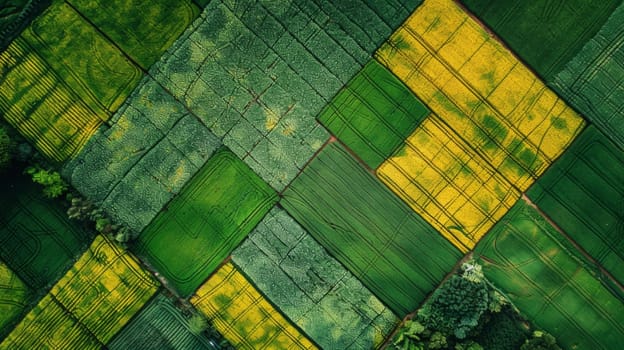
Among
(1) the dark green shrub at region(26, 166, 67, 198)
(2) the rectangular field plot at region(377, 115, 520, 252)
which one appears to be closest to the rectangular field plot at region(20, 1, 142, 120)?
(1) the dark green shrub at region(26, 166, 67, 198)

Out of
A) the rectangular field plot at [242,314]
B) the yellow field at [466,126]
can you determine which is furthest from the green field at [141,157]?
the yellow field at [466,126]

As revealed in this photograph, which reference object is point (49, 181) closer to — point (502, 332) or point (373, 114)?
point (373, 114)

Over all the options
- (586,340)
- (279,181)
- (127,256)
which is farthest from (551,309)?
(127,256)

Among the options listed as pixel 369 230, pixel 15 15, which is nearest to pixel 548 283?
pixel 369 230

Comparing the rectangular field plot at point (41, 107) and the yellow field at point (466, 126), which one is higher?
the yellow field at point (466, 126)

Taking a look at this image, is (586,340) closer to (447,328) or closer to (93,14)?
(447,328)

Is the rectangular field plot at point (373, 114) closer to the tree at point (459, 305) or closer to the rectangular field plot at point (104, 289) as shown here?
the tree at point (459, 305)
